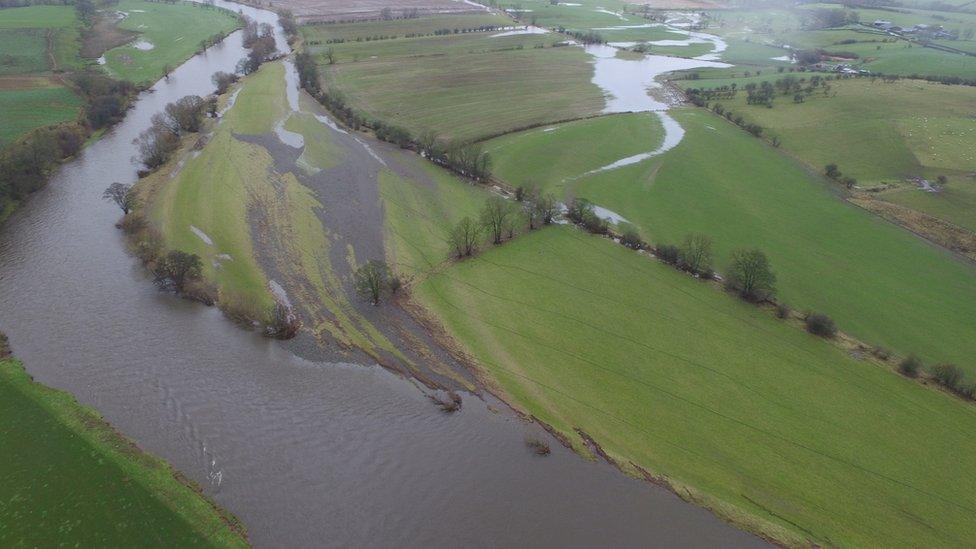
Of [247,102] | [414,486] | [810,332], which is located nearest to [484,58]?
[247,102]

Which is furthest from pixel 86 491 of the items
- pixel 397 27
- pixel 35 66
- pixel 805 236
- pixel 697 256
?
pixel 397 27

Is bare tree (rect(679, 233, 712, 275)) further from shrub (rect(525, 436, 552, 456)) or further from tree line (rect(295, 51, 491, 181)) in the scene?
tree line (rect(295, 51, 491, 181))

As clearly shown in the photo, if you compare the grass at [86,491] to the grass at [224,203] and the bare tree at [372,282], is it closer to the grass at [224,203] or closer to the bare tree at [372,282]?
the grass at [224,203]

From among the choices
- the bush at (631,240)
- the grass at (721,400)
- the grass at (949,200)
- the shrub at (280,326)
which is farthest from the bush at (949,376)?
the shrub at (280,326)

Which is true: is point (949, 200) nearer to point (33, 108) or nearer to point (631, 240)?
point (631, 240)

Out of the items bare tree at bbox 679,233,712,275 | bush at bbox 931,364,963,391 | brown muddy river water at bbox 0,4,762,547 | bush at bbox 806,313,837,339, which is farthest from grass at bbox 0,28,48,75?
bush at bbox 931,364,963,391

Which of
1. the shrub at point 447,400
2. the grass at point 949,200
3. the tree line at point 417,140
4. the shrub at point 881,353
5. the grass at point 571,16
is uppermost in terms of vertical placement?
the grass at point 571,16
